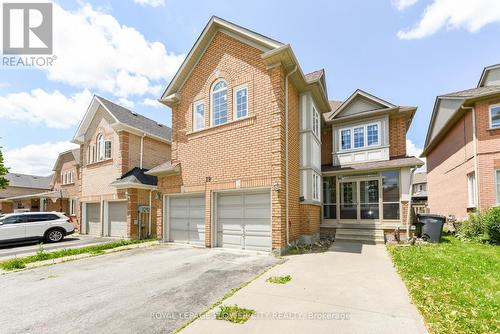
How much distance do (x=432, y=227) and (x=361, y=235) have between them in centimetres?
289

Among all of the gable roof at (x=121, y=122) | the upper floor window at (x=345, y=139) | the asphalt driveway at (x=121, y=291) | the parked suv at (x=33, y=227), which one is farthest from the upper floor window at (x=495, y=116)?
the parked suv at (x=33, y=227)

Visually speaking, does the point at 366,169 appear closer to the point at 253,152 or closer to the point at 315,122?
the point at 315,122

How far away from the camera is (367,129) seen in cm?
1422

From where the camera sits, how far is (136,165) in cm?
1673

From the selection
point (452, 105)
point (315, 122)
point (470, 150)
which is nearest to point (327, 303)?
point (315, 122)

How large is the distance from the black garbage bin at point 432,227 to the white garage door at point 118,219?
51.9ft

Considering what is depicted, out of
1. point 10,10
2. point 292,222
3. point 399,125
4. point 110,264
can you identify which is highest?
point 10,10

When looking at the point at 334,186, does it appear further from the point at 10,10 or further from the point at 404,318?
the point at 10,10

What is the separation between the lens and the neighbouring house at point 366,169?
39.8ft

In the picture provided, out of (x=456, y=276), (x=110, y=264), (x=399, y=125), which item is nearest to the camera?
(x=456, y=276)

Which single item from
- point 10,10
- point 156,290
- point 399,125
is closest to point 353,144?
point 399,125

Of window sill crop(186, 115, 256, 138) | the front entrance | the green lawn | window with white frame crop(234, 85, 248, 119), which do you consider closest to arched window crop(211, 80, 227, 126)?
window sill crop(186, 115, 256, 138)

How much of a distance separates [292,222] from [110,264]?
6.51m

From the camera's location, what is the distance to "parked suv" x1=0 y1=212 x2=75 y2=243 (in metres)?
13.3
